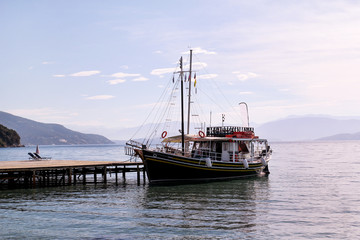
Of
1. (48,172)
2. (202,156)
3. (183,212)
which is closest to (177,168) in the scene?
(202,156)

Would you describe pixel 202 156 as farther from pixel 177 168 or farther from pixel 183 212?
pixel 183 212

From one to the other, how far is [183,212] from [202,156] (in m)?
15.6

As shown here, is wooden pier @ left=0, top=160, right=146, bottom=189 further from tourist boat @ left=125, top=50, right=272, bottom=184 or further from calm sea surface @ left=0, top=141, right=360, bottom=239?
tourist boat @ left=125, top=50, right=272, bottom=184

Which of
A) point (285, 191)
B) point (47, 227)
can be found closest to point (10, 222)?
point (47, 227)

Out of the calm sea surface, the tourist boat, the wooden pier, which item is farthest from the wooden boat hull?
the wooden pier

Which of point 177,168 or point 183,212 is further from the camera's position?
point 177,168

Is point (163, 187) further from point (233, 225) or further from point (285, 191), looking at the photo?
point (233, 225)

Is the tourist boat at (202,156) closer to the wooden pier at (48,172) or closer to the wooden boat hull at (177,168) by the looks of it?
the wooden boat hull at (177,168)

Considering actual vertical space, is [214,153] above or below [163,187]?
above

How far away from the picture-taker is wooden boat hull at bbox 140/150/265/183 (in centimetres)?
3597

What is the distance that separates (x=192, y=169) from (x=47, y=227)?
18.5 meters

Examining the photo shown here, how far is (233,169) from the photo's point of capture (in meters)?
39.8

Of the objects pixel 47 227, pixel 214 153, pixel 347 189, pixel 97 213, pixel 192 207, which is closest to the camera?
pixel 47 227

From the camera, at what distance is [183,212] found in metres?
23.6
